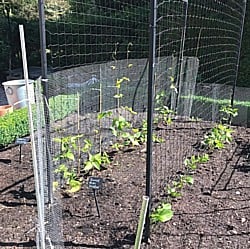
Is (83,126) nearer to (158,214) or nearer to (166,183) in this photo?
(166,183)

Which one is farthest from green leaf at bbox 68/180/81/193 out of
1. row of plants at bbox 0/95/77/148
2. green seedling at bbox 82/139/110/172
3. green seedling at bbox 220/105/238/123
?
green seedling at bbox 220/105/238/123

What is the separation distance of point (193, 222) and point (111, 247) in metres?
0.61

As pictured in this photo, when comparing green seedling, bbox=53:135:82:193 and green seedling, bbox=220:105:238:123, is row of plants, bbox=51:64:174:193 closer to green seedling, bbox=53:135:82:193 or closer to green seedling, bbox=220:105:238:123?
green seedling, bbox=53:135:82:193

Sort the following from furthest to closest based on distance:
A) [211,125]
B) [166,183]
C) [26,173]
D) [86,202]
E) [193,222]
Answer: [211,125]
[26,173]
[166,183]
[86,202]
[193,222]

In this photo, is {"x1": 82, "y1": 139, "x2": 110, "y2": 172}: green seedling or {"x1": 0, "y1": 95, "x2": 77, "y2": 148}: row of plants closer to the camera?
{"x1": 82, "y1": 139, "x2": 110, "y2": 172}: green seedling

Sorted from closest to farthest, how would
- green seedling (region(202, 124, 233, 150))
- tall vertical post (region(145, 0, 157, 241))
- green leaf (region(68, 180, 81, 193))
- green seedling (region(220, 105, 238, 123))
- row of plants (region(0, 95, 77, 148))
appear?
tall vertical post (region(145, 0, 157, 241)) → green leaf (region(68, 180, 81, 193)) → green seedling (region(202, 124, 233, 150)) → row of plants (region(0, 95, 77, 148)) → green seedling (region(220, 105, 238, 123))

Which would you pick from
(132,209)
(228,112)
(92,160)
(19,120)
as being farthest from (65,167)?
(228,112)

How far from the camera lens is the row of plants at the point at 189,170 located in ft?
8.02

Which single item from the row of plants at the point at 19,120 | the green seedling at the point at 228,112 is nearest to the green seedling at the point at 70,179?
the row of plants at the point at 19,120

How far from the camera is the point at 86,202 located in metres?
2.91

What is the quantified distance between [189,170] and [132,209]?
892 mm

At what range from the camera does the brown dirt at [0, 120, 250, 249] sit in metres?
2.47

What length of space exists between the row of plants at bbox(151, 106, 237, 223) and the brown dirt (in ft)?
0.22

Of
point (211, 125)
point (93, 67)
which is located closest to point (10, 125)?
point (93, 67)
